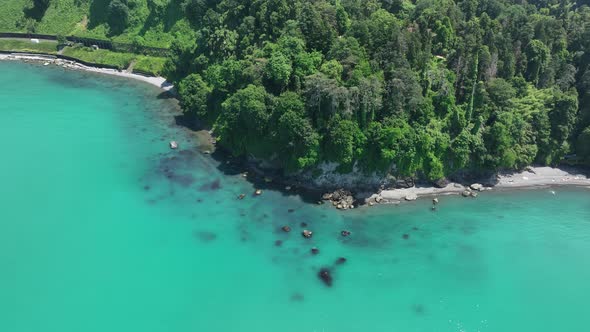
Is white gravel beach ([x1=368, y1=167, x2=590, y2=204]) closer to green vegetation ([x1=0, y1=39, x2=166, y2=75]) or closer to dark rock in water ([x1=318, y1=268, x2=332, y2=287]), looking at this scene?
dark rock in water ([x1=318, y1=268, x2=332, y2=287])

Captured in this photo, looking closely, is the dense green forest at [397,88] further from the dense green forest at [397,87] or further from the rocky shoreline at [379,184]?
the rocky shoreline at [379,184]

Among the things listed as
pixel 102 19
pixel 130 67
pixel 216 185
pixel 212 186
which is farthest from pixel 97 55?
pixel 216 185

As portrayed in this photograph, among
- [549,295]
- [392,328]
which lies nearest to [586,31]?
[549,295]

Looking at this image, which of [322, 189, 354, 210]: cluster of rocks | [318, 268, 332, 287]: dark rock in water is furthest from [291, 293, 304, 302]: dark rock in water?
[322, 189, 354, 210]: cluster of rocks

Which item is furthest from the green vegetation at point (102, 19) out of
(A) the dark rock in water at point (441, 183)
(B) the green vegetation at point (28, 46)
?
(A) the dark rock in water at point (441, 183)

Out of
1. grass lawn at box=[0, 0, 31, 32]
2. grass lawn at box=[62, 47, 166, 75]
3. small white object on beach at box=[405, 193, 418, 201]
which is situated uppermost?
grass lawn at box=[0, 0, 31, 32]
